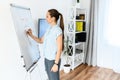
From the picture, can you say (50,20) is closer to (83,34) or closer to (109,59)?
(83,34)

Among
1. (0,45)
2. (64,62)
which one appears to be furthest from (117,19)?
(0,45)

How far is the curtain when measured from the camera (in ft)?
13.3

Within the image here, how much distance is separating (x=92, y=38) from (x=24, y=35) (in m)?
2.59

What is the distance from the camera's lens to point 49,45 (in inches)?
83.4

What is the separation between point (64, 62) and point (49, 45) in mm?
1948

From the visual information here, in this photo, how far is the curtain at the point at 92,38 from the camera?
4047 millimetres

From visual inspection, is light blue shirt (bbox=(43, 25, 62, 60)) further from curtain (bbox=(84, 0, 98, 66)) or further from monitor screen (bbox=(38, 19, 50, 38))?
curtain (bbox=(84, 0, 98, 66))

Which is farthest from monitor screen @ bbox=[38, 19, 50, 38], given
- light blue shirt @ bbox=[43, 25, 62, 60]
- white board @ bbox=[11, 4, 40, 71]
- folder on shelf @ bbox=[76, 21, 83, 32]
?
folder on shelf @ bbox=[76, 21, 83, 32]

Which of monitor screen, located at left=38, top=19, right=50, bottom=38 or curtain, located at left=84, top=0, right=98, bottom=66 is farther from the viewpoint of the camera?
curtain, located at left=84, top=0, right=98, bottom=66

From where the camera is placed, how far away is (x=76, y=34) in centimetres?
400

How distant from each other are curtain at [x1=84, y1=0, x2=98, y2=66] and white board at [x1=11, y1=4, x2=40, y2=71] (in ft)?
7.49

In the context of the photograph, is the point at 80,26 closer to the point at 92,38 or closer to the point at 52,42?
the point at 92,38

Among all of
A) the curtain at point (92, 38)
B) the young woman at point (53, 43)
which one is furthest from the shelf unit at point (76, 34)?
the young woman at point (53, 43)

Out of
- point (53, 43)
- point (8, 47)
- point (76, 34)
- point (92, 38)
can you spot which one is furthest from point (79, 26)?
point (8, 47)
